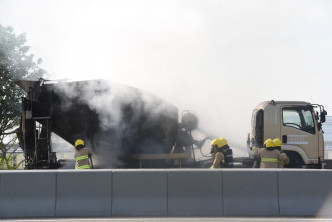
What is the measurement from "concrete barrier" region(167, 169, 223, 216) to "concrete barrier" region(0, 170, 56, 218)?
2.30 meters

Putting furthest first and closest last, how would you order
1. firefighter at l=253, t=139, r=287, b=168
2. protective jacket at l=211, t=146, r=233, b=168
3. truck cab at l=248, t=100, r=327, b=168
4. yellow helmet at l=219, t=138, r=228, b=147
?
truck cab at l=248, t=100, r=327, b=168 → firefighter at l=253, t=139, r=287, b=168 → yellow helmet at l=219, t=138, r=228, b=147 → protective jacket at l=211, t=146, r=233, b=168

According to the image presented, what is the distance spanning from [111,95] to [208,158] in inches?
146

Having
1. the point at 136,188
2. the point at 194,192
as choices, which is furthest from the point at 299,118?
the point at 136,188

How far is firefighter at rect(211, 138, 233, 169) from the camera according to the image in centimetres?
1082

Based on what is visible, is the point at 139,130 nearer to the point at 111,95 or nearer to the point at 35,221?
the point at 111,95

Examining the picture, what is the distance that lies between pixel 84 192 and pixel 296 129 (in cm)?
703

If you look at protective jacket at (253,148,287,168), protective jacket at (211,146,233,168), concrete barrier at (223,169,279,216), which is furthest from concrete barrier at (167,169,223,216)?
protective jacket at (253,148,287,168)

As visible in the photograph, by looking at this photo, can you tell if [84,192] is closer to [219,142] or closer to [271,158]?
[219,142]

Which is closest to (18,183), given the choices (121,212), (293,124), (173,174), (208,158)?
(121,212)

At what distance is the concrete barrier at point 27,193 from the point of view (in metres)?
9.61

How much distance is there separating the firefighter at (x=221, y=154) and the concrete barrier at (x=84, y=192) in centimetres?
249

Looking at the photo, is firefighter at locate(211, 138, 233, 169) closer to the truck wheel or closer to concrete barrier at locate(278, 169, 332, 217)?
concrete barrier at locate(278, 169, 332, 217)

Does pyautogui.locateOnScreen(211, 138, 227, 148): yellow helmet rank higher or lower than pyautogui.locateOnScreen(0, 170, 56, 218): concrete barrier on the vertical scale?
higher

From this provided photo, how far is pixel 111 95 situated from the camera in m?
12.8
